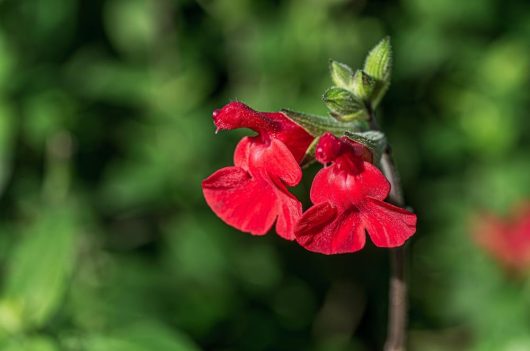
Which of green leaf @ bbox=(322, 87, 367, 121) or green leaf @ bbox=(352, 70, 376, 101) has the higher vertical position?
green leaf @ bbox=(352, 70, 376, 101)

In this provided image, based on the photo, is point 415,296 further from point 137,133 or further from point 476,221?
point 137,133

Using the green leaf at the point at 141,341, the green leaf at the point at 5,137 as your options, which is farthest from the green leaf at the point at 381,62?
the green leaf at the point at 5,137

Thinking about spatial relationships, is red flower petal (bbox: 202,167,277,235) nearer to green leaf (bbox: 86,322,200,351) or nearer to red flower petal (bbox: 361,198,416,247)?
red flower petal (bbox: 361,198,416,247)

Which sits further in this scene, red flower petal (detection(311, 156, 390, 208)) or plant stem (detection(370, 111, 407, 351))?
plant stem (detection(370, 111, 407, 351))

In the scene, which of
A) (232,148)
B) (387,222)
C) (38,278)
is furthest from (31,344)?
(232,148)

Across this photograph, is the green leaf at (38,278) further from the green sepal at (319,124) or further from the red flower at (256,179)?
the green sepal at (319,124)

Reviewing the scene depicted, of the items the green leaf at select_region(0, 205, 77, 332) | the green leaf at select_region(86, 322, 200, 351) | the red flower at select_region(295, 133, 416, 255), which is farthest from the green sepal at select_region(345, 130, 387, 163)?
the green leaf at select_region(0, 205, 77, 332)
